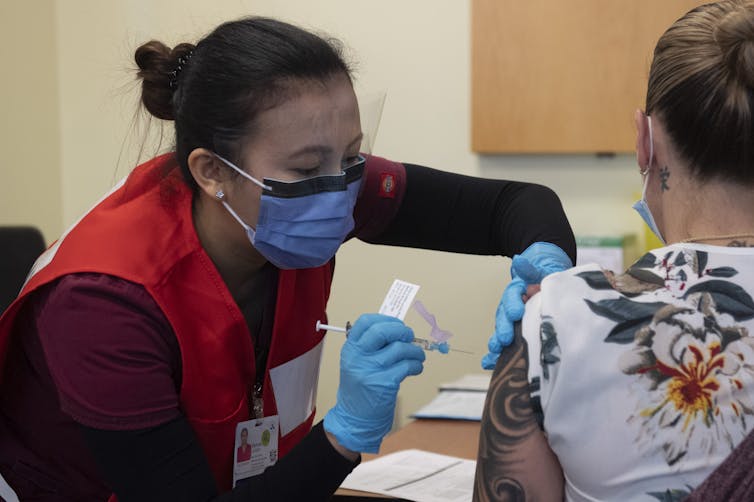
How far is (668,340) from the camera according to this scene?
37.7 inches

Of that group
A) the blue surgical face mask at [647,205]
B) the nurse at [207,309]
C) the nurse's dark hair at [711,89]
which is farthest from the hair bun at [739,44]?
the nurse at [207,309]

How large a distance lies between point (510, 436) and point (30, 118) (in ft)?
9.59

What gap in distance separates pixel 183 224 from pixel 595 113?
6.36 feet

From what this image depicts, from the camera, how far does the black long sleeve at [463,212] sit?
1726mm

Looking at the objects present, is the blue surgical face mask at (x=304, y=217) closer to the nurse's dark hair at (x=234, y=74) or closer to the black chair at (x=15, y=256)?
the nurse's dark hair at (x=234, y=74)

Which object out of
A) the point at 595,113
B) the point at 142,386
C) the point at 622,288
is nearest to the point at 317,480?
the point at 142,386

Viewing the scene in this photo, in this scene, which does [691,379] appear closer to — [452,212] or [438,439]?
[452,212]

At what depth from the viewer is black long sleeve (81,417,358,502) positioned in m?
1.26

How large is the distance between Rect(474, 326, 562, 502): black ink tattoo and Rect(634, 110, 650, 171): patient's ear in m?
0.26

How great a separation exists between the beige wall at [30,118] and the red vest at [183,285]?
2.07 m

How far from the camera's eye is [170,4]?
11.4ft

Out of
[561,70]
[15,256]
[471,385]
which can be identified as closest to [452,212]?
[471,385]

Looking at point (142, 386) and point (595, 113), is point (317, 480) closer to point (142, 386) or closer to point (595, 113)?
point (142, 386)

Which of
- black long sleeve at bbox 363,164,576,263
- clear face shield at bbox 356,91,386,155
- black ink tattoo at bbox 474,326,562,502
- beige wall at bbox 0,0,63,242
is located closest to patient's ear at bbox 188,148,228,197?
clear face shield at bbox 356,91,386,155
